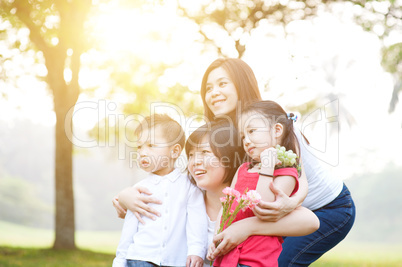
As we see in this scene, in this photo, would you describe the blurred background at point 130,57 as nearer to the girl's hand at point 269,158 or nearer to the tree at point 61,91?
the tree at point 61,91

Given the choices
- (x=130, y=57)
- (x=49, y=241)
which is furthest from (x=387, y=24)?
(x=49, y=241)

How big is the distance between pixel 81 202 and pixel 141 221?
182 feet

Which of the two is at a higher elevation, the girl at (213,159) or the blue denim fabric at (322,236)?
the girl at (213,159)

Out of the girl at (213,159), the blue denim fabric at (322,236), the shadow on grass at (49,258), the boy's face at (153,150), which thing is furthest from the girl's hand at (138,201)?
the shadow on grass at (49,258)

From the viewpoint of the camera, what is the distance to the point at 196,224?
320 centimetres

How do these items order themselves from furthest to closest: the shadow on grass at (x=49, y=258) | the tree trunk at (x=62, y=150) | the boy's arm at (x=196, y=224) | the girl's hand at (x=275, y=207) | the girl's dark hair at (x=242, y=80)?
the tree trunk at (x=62, y=150) < the shadow on grass at (x=49, y=258) < the girl's dark hair at (x=242, y=80) < the boy's arm at (x=196, y=224) < the girl's hand at (x=275, y=207)

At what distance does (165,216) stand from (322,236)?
1.25 m

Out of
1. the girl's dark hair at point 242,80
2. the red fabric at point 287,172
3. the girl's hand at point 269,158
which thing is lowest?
the red fabric at point 287,172

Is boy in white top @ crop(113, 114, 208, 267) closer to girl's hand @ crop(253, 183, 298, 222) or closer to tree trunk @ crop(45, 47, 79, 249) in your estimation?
girl's hand @ crop(253, 183, 298, 222)

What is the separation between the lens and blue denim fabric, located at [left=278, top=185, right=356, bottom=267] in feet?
10.9

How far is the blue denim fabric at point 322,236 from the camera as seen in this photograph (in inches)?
130

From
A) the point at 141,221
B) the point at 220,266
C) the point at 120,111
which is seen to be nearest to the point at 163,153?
the point at 141,221

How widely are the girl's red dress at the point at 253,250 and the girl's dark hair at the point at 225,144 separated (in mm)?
337

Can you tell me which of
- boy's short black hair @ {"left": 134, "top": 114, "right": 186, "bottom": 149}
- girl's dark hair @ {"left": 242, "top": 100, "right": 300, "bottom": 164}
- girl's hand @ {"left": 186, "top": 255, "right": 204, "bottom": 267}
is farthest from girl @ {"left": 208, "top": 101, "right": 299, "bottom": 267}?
boy's short black hair @ {"left": 134, "top": 114, "right": 186, "bottom": 149}
